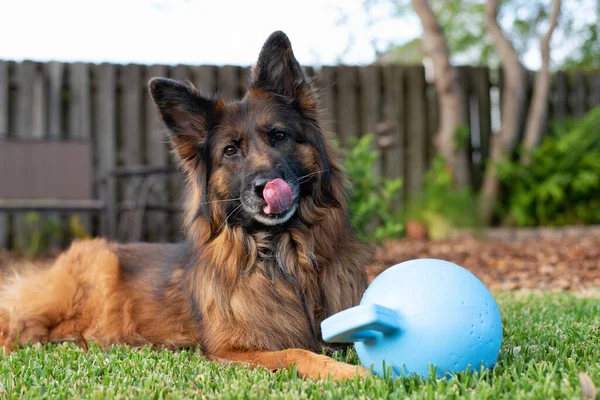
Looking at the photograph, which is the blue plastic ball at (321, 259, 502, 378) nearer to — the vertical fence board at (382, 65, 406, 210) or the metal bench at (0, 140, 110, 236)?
the metal bench at (0, 140, 110, 236)

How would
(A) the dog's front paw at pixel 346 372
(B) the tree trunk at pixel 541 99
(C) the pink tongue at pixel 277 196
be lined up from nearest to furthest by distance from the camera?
Answer: (A) the dog's front paw at pixel 346 372
(C) the pink tongue at pixel 277 196
(B) the tree trunk at pixel 541 99

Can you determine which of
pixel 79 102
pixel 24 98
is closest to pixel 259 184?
pixel 79 102

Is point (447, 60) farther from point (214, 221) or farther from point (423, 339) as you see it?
point (423, 339)

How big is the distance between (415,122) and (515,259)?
14.3 ft

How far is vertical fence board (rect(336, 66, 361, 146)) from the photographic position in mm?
11305

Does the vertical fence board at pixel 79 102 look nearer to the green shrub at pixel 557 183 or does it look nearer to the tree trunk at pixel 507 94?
the tree trunk at pixel 507 94

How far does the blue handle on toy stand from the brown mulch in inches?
117

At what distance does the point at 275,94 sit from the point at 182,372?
1.69m

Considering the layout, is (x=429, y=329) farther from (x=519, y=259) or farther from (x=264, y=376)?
(x=519, y=259)

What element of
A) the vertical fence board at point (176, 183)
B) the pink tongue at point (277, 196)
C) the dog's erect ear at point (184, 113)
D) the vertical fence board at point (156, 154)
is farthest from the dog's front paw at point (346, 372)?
the vertical fence board at point (176, 183)

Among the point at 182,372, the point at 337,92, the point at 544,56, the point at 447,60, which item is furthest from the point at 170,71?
the point at 182,372

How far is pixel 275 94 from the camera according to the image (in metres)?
3.77

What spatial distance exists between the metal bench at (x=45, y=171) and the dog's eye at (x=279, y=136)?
20.7ft

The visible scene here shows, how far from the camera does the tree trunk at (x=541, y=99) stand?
10.8 m
